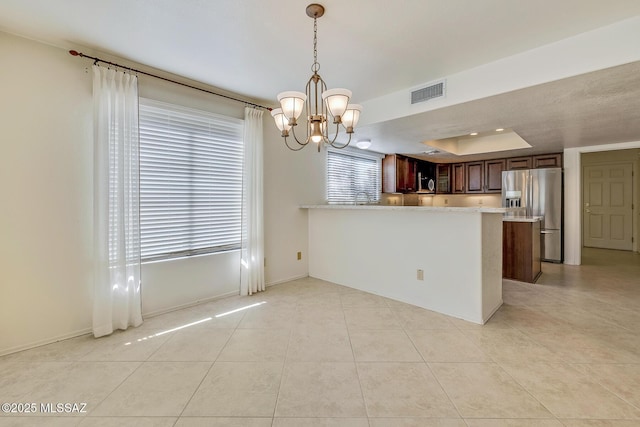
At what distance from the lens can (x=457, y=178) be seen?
23.0 feet

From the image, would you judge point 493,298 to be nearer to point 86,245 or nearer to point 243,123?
point 243,123

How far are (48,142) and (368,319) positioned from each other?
333 cm

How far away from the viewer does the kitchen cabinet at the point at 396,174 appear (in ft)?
19.6

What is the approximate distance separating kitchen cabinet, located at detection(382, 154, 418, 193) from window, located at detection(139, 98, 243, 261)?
3.47 m

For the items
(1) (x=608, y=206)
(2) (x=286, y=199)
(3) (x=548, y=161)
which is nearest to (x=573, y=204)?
(3) (x=548, y=161)

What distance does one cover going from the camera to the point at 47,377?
6.40 feet

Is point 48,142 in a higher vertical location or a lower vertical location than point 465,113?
lower

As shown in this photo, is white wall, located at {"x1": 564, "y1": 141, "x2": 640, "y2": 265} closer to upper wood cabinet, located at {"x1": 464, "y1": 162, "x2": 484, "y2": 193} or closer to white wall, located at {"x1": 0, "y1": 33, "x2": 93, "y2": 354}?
upper wood cabinet, located at {"x1": 464, "y1": 162, "x2": 484, "y2": 193}

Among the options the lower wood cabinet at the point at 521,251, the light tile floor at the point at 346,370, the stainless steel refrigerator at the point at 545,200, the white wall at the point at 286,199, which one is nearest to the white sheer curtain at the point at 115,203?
the light tile floor at the point at 346,370

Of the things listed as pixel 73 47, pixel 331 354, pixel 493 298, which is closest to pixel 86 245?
pixel 73 47

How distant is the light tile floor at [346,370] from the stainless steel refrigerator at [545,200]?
264cm

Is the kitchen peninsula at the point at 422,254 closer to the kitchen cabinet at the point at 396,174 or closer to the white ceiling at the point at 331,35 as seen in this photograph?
the white ceiling at the point at 331,35

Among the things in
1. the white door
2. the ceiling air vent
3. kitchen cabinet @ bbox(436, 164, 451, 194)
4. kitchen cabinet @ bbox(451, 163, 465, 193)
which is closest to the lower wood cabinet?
the ceiling air vent

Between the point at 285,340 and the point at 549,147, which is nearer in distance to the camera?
the point at 285,340
